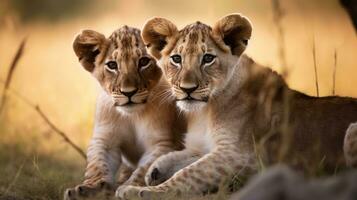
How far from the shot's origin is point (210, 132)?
7062mm

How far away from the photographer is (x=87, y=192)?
6.64 meters

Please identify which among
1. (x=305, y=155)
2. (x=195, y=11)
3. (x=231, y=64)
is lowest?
(x=195, y=11)

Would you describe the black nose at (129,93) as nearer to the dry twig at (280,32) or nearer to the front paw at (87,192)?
the front paw at (87,192)

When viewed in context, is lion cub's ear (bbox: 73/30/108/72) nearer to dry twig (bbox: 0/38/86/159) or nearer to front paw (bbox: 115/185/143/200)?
dry twig (bbox: 0/38/86/159)

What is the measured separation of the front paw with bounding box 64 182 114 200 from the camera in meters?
6.53

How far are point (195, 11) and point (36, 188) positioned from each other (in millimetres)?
8492

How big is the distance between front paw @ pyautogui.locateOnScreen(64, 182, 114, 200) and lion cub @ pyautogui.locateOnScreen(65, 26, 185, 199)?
0.34 ft

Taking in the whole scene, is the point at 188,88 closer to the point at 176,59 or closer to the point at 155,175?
the point at 176,59

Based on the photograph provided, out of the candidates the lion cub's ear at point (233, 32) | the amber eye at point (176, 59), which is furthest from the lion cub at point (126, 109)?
the lion cub's ear at point (233, 32)

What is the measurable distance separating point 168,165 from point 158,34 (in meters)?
0.89

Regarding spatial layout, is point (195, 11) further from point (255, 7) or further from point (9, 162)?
point (9, 162)

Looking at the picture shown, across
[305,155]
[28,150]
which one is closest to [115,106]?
[305,155]

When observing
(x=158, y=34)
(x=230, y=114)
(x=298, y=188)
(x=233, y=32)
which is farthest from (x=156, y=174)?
(x=298, y=188)

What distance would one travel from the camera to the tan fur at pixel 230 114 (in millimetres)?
6676
